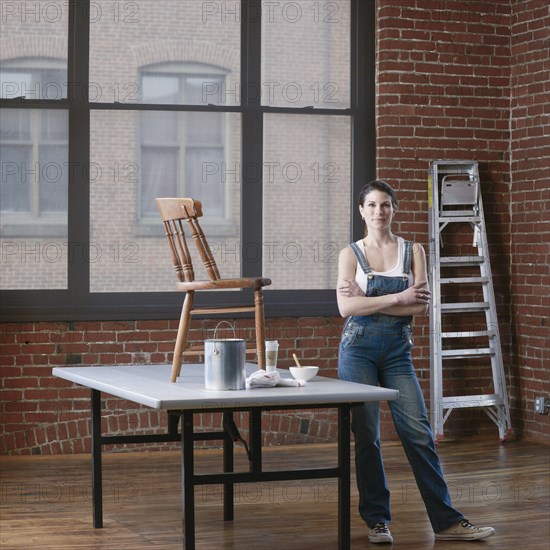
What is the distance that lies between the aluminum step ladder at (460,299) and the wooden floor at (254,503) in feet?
1.33

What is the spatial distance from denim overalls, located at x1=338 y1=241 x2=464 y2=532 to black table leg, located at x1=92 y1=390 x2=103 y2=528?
128 cm

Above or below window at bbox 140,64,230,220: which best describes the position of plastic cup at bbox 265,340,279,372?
below

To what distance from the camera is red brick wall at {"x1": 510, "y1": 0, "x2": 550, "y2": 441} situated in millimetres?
7742

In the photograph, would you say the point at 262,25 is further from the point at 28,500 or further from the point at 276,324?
the point at 28,500

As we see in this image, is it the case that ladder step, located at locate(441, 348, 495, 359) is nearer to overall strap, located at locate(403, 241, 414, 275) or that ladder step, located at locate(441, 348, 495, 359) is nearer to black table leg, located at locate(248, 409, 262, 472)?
overall strap, located at locate(403, 241, 414, 275)

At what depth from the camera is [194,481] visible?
404 centimetres

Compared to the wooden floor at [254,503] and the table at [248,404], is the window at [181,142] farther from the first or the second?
the table at [248,404]

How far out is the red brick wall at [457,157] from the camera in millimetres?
7375

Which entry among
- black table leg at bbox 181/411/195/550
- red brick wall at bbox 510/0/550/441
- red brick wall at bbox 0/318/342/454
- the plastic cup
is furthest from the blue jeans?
red brick wall at bbox 510/0/550/441

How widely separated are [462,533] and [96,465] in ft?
5.83

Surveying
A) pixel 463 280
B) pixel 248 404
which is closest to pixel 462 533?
pixel 248 404

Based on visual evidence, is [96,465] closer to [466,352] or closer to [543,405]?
[466,352]

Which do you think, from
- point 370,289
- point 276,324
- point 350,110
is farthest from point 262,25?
point 370,289

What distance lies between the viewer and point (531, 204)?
7871mm
